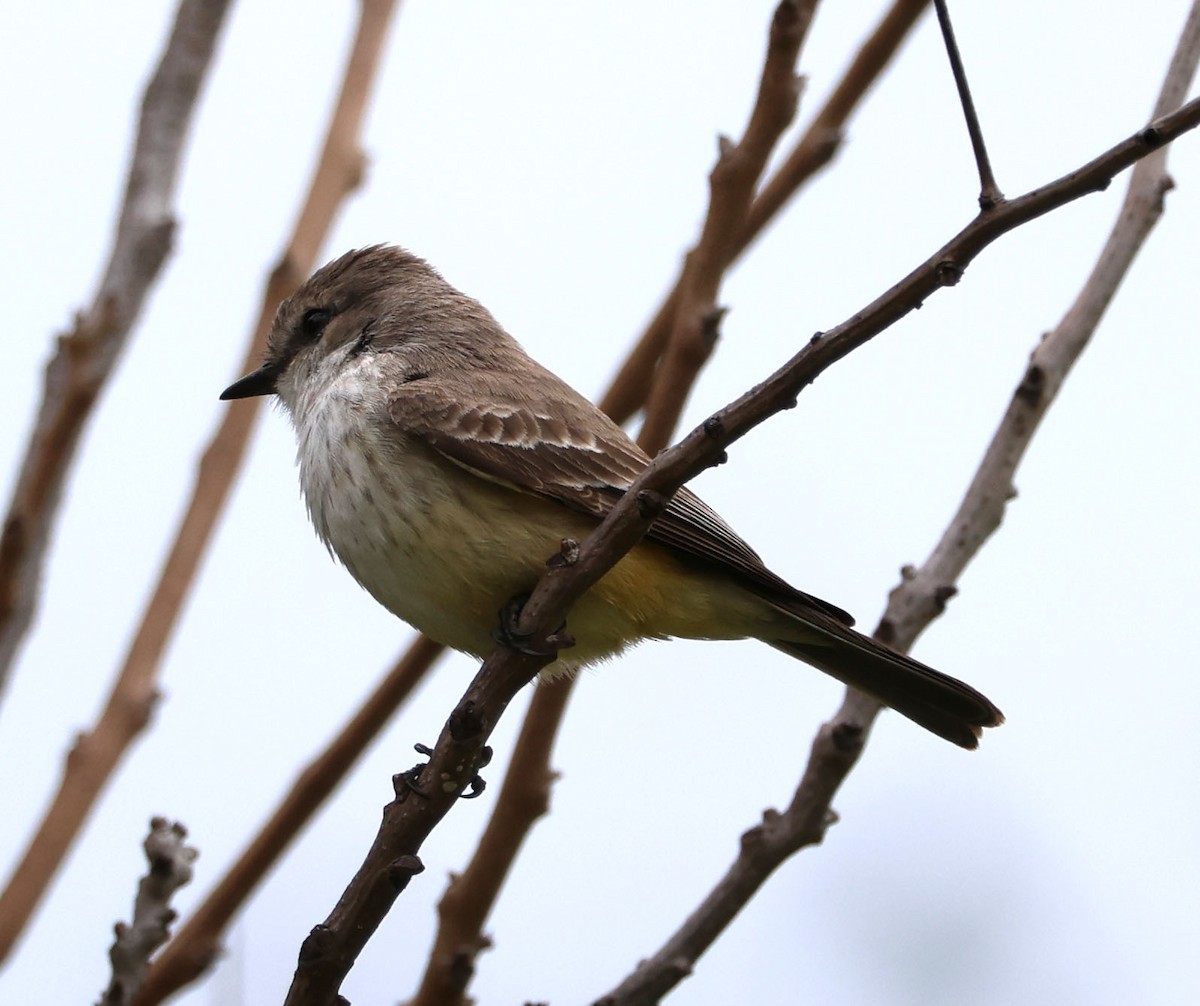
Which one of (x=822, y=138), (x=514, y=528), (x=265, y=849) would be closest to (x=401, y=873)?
(x=265, y=849)

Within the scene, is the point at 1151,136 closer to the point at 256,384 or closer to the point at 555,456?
the point at 555,456

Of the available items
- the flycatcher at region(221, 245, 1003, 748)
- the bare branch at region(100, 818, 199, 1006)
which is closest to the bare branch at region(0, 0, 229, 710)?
the bare branch at region(100, 818, 199, 1006)

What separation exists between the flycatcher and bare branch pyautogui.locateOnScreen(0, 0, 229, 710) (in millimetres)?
820

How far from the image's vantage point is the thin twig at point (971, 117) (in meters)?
2.54

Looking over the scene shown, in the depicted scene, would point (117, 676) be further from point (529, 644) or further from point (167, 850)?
point (529, 644)

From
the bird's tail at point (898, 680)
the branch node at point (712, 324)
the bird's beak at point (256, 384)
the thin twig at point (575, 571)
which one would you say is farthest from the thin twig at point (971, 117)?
the bird's beak at point (256, 384)

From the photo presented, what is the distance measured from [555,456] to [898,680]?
47.6 inches

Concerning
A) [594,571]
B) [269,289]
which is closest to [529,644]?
[594,571]

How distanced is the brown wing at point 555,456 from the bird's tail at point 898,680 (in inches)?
4.1

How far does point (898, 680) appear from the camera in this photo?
4430 millimetres

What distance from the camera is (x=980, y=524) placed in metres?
4.14

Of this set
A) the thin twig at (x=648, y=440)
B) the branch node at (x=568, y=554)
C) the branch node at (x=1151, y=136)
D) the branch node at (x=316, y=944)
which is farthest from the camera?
the thin twig at (x=648, y=440)

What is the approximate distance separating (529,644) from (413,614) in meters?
1.13

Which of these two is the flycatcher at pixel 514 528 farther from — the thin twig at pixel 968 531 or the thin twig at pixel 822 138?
the thin twig at pixel 822 138
